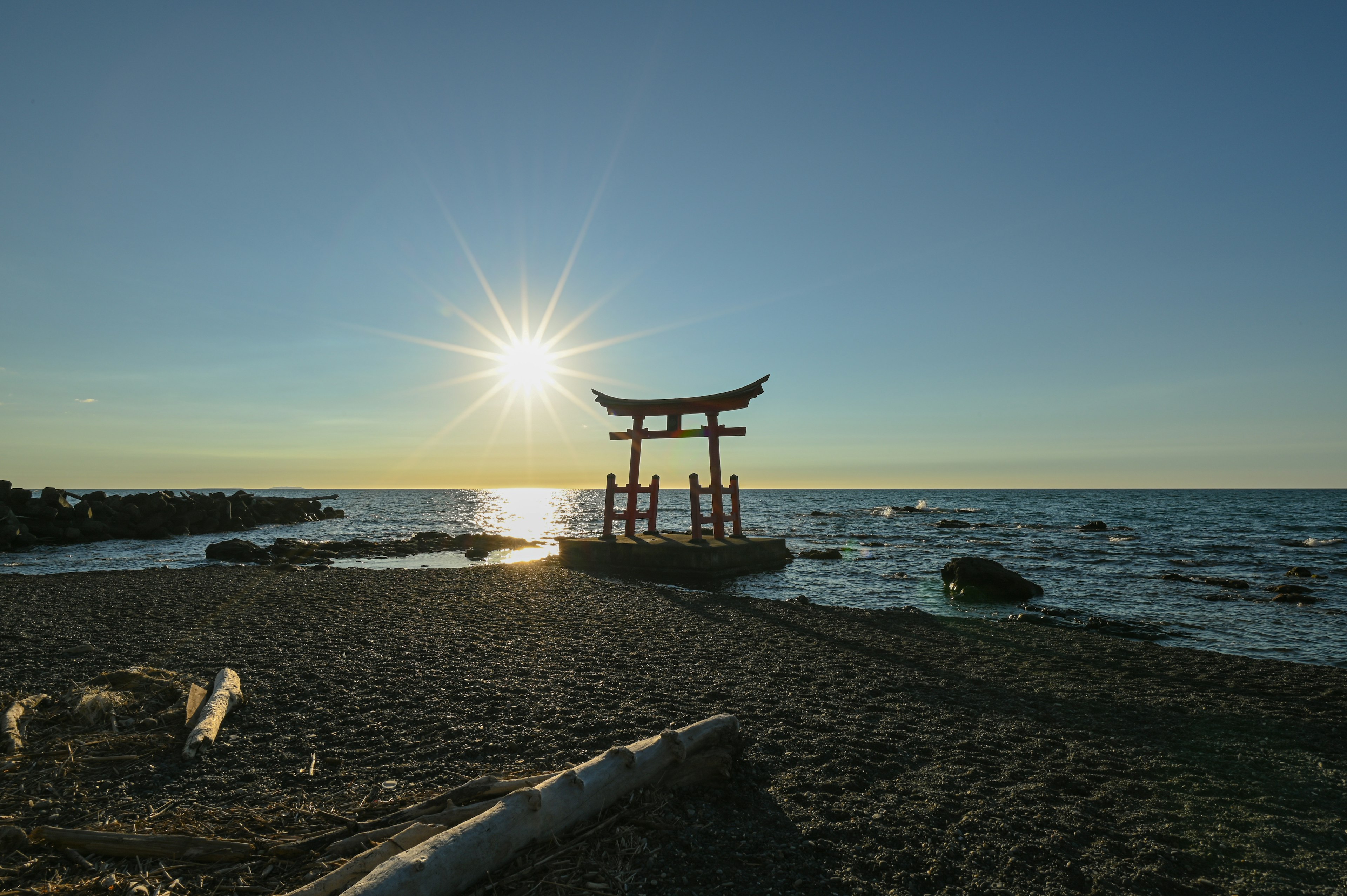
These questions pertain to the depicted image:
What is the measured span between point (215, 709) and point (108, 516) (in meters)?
37.2

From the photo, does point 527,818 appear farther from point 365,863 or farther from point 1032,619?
point 1032,619

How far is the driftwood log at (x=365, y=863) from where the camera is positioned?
9.40ft

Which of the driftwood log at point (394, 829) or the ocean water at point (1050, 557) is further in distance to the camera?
the ocean water at point (1050, 557)

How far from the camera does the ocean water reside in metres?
14.1

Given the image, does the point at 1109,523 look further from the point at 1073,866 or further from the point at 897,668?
the point at 1073,866

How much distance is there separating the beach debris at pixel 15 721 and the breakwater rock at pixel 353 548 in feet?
52.1

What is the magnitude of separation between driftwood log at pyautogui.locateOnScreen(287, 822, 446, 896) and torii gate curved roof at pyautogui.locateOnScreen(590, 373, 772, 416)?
14.6 metres

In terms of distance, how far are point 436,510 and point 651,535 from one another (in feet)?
231

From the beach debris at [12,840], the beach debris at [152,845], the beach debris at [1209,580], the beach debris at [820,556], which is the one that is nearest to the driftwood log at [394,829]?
the beach debris at [152,845]

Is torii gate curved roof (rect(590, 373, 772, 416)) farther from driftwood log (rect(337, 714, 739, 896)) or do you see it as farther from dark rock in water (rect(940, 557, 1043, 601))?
driftwood log (rect(337, 714, 739, 896))

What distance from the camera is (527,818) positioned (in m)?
3.33

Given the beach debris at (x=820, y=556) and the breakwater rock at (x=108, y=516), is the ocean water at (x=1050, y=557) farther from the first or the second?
the breakwater rock at (x=108, y=516)

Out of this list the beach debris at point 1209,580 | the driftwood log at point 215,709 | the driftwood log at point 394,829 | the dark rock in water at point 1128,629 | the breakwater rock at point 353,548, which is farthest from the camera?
the breakwater rock at point 353,548

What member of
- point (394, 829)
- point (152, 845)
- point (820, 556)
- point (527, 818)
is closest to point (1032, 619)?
point (820, 556)
